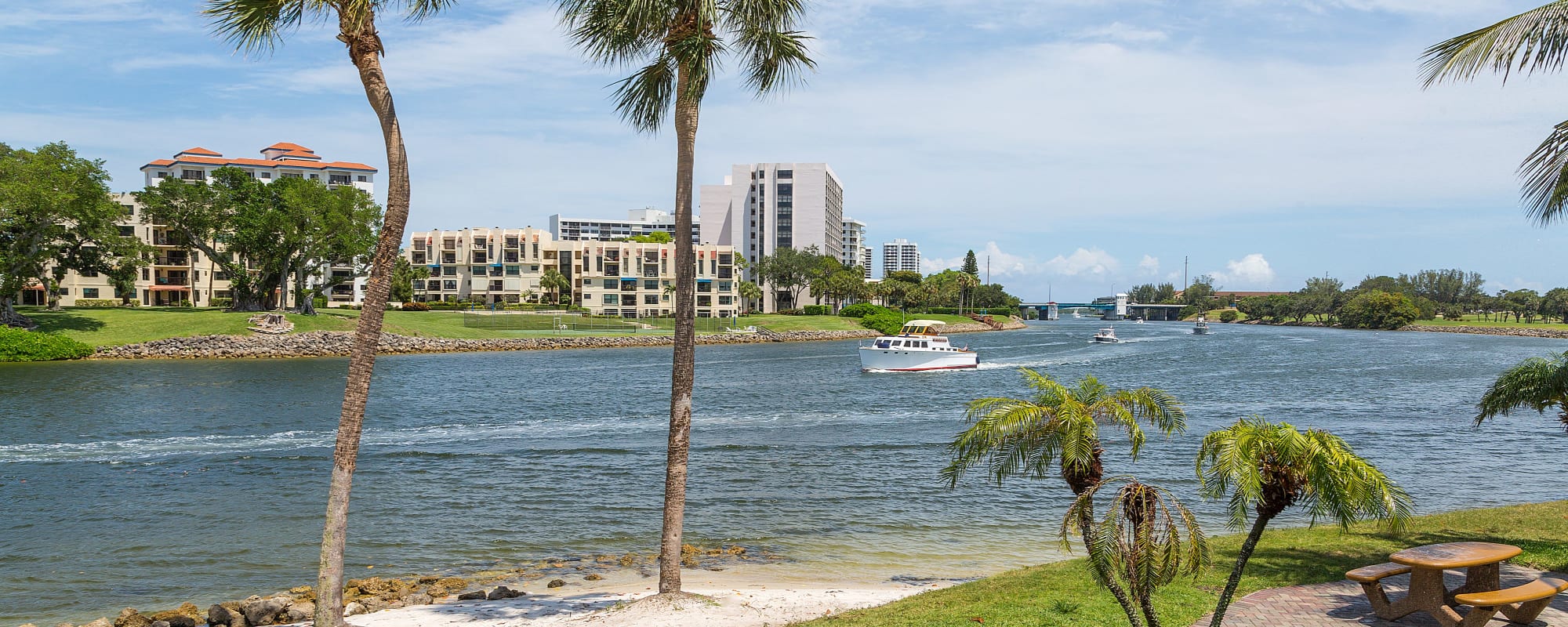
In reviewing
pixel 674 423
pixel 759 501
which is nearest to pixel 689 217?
pixel 674 423

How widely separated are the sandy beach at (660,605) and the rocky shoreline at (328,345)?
225 feet

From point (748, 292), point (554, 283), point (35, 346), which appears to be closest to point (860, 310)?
point (748, 292)

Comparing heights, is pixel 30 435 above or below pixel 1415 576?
below

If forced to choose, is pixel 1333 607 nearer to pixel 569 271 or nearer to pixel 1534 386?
pixel 1534 386

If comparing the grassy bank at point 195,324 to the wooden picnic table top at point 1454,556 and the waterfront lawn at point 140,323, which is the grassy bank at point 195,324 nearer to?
the waterfront lawn at point 140,323

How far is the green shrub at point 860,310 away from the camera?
5551 inches

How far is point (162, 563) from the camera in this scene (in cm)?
1628

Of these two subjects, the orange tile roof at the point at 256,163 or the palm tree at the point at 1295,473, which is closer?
the palm tree at the point at 1295,473

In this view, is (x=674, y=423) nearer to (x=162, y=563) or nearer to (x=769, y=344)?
(x=162, y=563)

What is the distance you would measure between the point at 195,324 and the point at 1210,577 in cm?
8336

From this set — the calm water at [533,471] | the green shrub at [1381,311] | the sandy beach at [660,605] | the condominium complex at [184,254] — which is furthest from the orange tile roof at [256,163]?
the green shrub at [1381,311]

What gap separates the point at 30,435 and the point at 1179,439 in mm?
38421

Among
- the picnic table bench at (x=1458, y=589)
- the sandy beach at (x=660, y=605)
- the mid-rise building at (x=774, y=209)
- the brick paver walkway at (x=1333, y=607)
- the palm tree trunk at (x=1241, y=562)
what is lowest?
the sandy beach at (x=660, y=605)

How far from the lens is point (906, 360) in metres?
65.7
